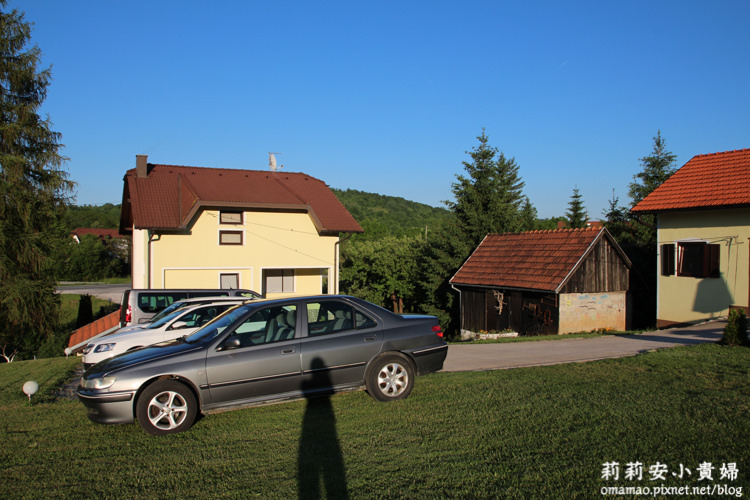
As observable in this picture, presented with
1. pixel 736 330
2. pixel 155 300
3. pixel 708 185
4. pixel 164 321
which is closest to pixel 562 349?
pixel 736 330

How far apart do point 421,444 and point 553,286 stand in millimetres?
14855

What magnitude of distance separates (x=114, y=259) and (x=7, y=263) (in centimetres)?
5826

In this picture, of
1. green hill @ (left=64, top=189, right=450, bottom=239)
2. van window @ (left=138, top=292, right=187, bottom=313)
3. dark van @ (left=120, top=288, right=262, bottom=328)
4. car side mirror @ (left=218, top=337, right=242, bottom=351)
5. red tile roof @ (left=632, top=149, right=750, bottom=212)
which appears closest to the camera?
car side mirror @ (left=218, top=337, right=242, bottom=351)

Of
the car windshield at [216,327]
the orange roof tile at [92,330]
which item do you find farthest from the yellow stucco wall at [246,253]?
the car windshield at [216,327]

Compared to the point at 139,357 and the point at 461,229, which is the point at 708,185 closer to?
the point at 461,229

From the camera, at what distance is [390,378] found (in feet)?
23.1

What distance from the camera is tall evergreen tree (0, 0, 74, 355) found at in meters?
21.8

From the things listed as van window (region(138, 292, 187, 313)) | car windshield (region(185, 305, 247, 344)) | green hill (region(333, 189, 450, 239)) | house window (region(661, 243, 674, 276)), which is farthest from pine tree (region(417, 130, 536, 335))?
green hill (region(333, 189, 450, 239))

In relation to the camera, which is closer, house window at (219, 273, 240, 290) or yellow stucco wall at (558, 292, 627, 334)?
yellow stucco wall at (558, 292, 627, 334)

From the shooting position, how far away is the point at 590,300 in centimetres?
1966

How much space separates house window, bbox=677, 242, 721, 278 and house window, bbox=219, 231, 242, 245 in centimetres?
1887

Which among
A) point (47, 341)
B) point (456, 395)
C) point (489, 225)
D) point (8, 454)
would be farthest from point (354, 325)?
point (489, 225)

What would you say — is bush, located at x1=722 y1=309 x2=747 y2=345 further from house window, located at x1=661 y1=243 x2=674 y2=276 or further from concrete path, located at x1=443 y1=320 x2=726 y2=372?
house window, located at x1=661 y1=243 x2=674 y2=276

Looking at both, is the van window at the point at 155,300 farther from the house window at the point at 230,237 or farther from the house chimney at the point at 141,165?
the house chimney at the point at 141,165
